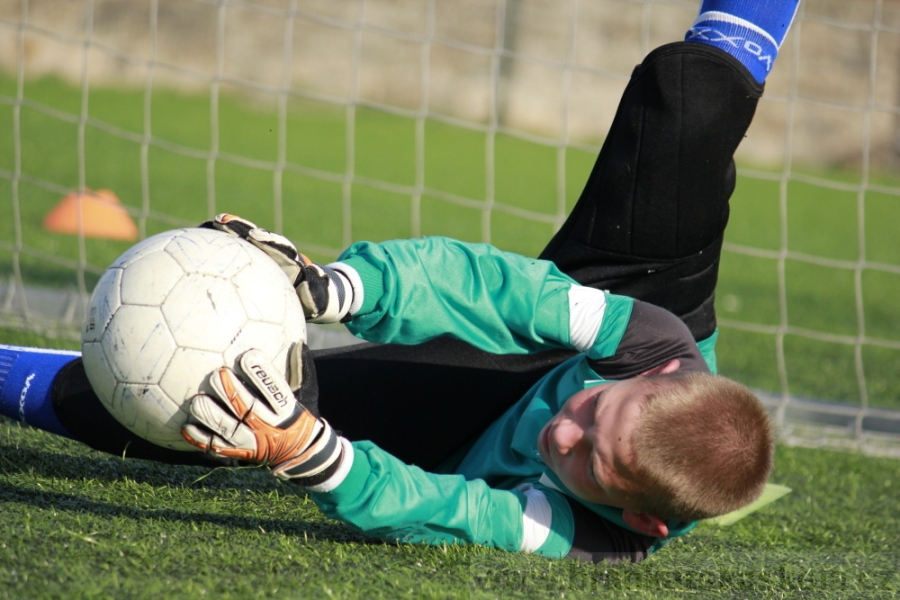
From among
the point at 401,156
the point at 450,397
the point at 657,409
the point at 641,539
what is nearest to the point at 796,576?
the point at 641,539

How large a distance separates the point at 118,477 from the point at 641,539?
1278 millimetres

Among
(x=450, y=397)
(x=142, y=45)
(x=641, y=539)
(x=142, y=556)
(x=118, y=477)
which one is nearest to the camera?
(x=142, y=556)

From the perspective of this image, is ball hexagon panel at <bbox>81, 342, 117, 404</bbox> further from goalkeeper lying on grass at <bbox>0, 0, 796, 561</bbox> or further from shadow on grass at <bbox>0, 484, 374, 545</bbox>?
shadow on grass at <bbox>0, 484, 374, 545</bbox>

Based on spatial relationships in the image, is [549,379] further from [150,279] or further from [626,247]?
[150,279]

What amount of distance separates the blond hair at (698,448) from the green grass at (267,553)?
0.71 ft

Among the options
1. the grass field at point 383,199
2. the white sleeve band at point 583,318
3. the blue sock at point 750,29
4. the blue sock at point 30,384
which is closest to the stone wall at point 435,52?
the grass field at point 383,199

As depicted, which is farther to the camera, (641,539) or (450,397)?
(450,397)

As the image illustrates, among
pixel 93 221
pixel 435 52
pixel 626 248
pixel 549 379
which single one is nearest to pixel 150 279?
pixel 549 379

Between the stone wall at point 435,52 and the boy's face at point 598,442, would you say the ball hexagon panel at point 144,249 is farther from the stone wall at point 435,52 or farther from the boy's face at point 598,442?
the stone wall at point 435,52

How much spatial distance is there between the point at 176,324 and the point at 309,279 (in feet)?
0.96

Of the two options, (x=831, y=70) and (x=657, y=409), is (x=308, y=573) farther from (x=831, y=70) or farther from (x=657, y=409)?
(x=831, y=70)

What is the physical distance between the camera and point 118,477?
7.51 ft

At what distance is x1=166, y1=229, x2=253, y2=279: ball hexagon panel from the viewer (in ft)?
5.72

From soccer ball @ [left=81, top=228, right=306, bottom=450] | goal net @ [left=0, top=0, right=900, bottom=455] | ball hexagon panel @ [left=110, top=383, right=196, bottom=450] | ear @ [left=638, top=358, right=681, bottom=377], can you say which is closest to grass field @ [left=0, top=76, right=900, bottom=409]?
goal net @ [left=0, top=0, right=900, bottom=455]
